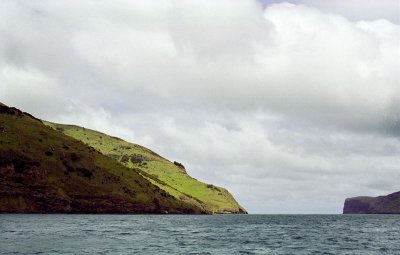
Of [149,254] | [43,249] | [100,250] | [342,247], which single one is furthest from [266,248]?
[43,249]

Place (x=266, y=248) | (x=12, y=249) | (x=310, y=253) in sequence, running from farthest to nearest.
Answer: (x=266, y=248) < (x=310, y=253) < (x=12, y=249)

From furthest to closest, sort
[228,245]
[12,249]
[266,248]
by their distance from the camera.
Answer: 1. [228,245]
2. [266,248]
3. [12,249]

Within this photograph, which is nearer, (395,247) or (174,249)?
(174,249)

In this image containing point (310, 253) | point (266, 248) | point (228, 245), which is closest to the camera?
point (310, 253)

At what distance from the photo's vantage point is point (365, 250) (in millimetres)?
80562

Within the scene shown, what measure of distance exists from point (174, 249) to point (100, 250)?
1290 centimetres

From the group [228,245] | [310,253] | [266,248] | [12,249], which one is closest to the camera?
[12,249]

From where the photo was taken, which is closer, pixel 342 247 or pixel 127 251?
pixel 127 251

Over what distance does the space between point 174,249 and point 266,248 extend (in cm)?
1714

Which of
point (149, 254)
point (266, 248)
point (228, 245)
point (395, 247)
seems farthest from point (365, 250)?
point (149, 254)

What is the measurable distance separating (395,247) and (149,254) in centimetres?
5100

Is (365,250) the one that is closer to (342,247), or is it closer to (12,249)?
(342,247)

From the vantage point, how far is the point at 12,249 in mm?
67062

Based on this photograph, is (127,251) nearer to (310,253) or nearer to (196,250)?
(196,250)
